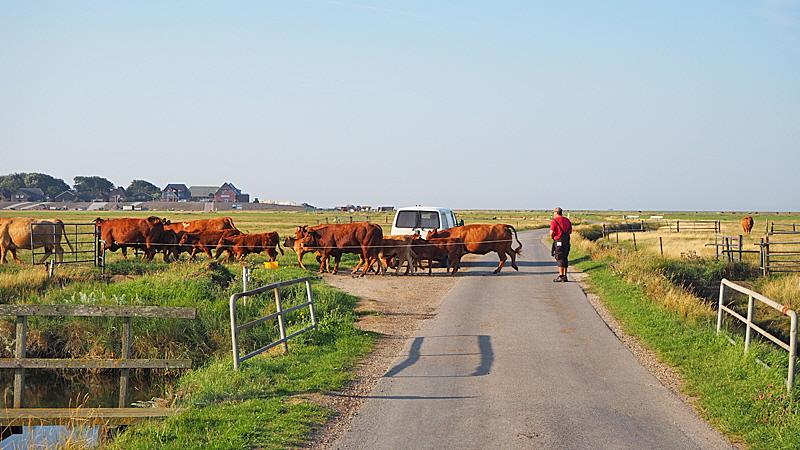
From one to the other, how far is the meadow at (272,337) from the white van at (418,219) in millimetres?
2533

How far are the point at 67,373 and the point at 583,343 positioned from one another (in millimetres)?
9929

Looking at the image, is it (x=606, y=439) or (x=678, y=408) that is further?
(x=678, y=408)

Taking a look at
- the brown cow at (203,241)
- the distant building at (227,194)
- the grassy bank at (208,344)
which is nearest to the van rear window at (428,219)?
the grassy bank at (208,344)

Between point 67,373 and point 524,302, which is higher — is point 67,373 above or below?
below

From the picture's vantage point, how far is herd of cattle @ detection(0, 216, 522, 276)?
23688 mm

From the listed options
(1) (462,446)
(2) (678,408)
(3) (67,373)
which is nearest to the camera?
(1) (462,446)

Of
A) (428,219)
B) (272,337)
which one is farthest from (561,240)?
(272,337)

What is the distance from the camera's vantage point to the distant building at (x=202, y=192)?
538 feet

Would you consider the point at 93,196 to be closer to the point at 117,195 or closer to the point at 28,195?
the point at 117,195

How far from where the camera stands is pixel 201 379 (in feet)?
32.9

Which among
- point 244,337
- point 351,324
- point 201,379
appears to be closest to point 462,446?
point 201,379

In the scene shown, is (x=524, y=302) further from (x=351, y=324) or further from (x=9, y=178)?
(x=9, y=178)

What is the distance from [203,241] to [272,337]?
1490cm

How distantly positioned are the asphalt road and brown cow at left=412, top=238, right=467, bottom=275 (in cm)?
940
